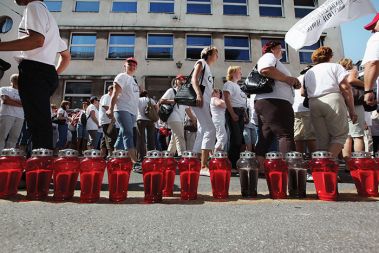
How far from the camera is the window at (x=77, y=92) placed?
15367mm

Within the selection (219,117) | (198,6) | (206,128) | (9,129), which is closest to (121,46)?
(198,6)

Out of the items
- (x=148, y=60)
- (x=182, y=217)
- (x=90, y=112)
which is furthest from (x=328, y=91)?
(x=148, y=60)

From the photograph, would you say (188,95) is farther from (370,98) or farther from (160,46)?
(160,46)

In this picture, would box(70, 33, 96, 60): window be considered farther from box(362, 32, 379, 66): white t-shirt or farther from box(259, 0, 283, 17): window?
box(362, 32, 379, 66): white t-shirt

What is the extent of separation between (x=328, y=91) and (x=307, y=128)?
1246mm

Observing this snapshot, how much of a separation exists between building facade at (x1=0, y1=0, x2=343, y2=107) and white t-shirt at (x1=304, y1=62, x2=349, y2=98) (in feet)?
40.0

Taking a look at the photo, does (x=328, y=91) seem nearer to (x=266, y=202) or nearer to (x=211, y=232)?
(x=266, y=202)

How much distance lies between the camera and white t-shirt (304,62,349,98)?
3.27 m

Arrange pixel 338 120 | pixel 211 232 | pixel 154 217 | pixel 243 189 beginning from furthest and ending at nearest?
pixel 338 120
pixel 243 189
pixel 154 217
pixel 211 232

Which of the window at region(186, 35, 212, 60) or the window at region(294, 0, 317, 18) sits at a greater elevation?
the window at region(294, 0, 317, 18)

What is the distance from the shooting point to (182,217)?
1.59 metres

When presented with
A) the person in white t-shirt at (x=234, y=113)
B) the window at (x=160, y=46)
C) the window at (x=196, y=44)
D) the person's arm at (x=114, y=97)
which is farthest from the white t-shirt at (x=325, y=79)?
the window at (x=160, y=46)

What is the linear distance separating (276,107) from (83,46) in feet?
50.1

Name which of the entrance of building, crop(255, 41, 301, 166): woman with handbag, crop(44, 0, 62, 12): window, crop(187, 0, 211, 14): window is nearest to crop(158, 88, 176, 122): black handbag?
crop(255, 41, 301, 166): woman with handbag
